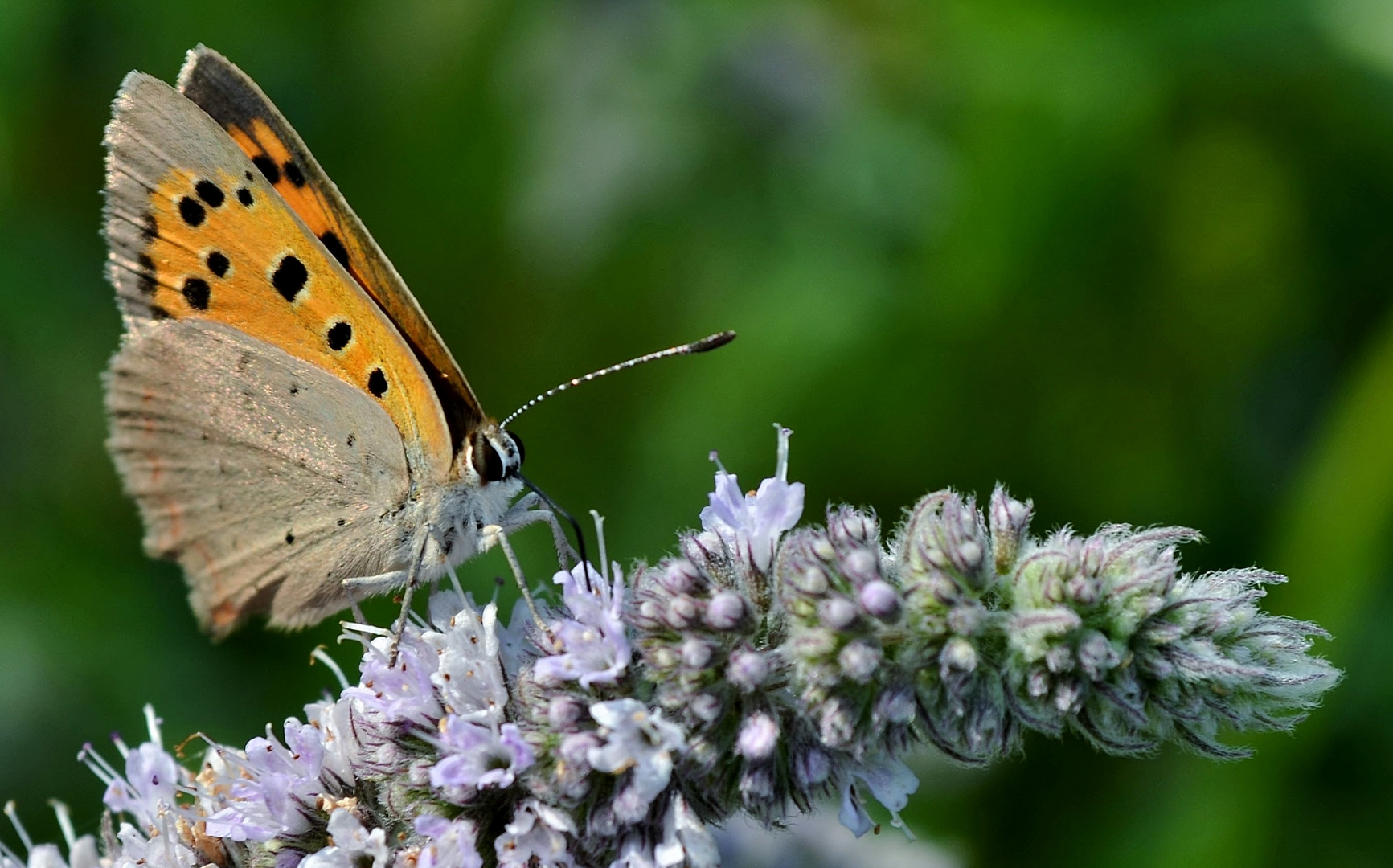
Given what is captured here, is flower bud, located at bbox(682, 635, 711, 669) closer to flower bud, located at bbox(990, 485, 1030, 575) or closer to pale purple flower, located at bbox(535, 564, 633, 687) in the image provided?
pale purple flower, located at bbox(535, 564, 633, 687)

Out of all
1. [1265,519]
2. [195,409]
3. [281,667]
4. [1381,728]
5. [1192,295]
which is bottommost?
[281,667]

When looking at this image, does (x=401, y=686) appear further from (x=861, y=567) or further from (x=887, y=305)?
(x=887, y=305)

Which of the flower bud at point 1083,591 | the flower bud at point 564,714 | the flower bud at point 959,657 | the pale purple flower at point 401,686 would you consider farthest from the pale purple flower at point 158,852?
the flower bud at point 1083,591

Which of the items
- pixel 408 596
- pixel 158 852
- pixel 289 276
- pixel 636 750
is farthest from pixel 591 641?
pixel 289 276

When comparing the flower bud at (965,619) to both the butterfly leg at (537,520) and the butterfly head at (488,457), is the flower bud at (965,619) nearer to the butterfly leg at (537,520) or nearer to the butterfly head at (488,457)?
the butterfly leg at (537,520)

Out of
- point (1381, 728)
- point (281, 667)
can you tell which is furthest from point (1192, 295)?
point (281, 667)

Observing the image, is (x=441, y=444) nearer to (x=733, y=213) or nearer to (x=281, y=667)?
(x=281, y=667)
